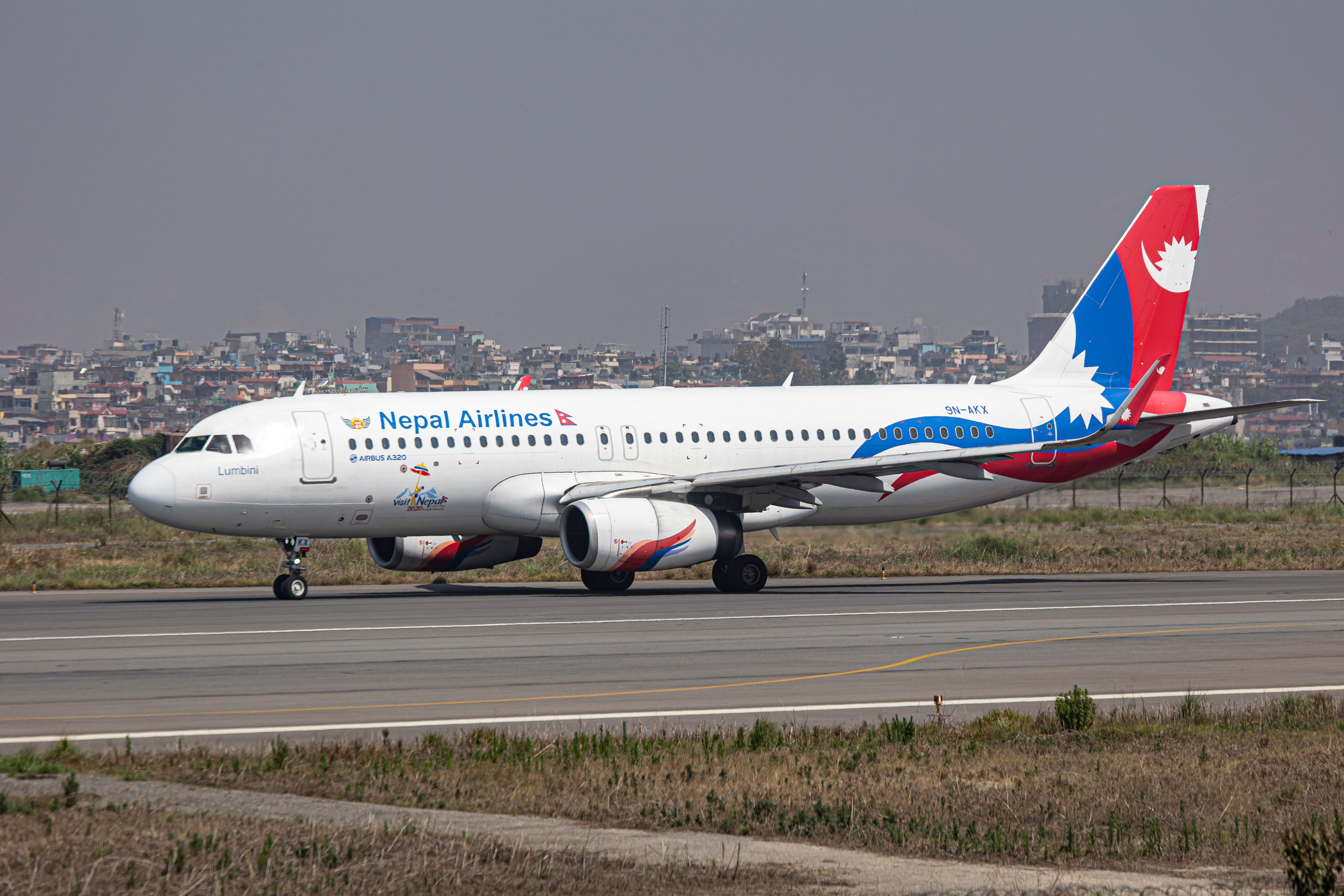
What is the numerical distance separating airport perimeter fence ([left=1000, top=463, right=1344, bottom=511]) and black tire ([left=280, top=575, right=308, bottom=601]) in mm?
38048

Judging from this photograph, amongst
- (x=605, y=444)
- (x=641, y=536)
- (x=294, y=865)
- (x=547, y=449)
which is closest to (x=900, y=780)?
(x=294, y=865)

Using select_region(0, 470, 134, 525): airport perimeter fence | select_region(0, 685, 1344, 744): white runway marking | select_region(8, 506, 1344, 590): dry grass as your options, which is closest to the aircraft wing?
select_region(8, 506, 1344, 590): dry grass

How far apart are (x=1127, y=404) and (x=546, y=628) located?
1502 cm

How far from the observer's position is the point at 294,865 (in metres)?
8.84

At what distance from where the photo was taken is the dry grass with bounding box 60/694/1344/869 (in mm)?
10523

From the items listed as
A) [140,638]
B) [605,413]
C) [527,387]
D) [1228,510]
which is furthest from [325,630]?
[1228,510]

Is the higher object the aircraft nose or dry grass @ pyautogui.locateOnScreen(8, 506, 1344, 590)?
the aircraft nose

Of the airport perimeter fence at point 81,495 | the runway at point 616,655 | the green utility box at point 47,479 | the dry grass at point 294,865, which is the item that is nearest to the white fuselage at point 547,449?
the runway at point 616,655

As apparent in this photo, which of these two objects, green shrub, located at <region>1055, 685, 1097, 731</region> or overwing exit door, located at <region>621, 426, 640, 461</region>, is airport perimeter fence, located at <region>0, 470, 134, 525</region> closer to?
overwing exit door, located at <region>621, 426, 640, 461</region>

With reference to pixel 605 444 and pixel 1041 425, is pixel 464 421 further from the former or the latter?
pixel 1041 425

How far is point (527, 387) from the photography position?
36219 millimetres

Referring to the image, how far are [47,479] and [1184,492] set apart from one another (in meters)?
61.5

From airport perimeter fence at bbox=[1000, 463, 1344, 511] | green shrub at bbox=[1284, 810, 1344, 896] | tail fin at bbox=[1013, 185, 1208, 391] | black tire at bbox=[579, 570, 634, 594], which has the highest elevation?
tail fin at bbox=[1013, 185, 1208, 391]

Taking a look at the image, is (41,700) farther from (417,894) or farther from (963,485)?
(963,485)
